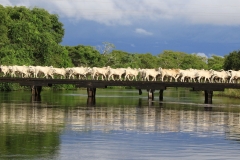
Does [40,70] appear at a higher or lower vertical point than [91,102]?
higher

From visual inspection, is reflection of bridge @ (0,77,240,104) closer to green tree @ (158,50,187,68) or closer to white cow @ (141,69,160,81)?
white cow @ (141,69,160,81)

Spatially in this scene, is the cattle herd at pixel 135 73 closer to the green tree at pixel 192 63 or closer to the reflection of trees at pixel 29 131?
the reflection of trees at pixel 29 131

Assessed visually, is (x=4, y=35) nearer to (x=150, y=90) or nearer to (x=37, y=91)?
(x=37, y=91)

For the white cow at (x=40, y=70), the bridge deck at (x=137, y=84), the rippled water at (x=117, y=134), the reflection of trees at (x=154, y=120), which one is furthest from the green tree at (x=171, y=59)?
→ the rippled water at (x=117, y=134)

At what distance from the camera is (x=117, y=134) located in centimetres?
3394

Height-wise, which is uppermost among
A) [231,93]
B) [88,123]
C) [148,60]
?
[148,60]

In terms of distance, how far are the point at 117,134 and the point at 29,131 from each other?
4.36 metres

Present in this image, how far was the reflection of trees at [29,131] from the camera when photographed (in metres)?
27.7

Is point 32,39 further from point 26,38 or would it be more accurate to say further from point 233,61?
point 233,61

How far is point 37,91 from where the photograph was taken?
69.8 meters

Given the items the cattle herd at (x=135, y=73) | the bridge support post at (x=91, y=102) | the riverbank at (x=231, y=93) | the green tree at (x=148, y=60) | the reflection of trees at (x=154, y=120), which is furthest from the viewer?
the green tree at (x=148, y=60)

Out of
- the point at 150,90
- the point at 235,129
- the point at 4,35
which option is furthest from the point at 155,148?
the point at 4,35

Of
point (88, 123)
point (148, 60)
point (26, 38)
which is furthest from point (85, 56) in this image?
point (88, 123)

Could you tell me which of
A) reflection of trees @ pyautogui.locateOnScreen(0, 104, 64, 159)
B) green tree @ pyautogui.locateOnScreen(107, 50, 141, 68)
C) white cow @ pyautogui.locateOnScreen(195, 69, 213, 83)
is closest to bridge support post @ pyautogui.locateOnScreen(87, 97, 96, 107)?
reflection of trees @ pyautogui.locateOnScreen(0, 104, 64, 159)
